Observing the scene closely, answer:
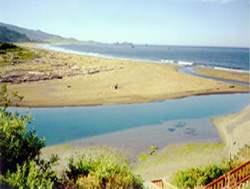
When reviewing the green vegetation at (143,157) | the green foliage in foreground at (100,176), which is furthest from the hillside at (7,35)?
the green vegetation at (143,157)

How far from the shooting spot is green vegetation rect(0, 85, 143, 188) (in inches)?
248

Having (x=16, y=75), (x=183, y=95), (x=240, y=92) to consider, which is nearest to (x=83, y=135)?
(x=183, y=95)

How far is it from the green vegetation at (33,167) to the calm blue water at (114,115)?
8.70 meters

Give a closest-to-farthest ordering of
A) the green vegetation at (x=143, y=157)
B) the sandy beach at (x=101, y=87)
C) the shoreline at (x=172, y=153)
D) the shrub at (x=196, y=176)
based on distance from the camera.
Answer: the shrub at (x=196, y=176)
the shoreline at (x=172, y=153)
the green vegetation at (x=143, y=157)
the sandy beach at (x=101, y=87)

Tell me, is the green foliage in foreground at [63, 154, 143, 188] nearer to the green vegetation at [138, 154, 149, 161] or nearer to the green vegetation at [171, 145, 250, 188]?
the green vegetation at [171, 145, 250, 188]

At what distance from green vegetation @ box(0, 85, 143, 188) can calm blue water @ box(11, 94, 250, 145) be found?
8.70 meters

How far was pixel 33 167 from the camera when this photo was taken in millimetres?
6262

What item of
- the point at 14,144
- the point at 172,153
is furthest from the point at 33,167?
the point at 172,153

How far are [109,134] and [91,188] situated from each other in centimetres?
1049

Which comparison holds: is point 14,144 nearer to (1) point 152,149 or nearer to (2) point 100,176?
(2) point 100,176

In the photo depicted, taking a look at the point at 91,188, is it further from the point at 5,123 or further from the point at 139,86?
the point at 139,86

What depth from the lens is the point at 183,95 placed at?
30.5 metres

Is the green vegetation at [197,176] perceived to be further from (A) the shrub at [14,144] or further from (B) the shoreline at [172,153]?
(A) the shrub at [14,144]

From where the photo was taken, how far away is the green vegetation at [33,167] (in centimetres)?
631
